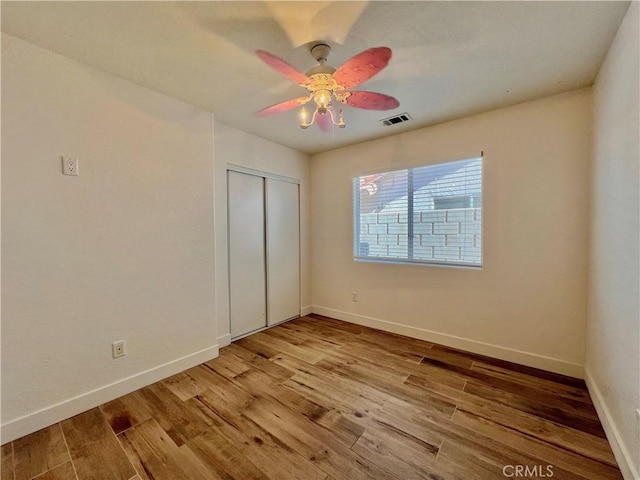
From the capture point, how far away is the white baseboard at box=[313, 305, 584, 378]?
222cm

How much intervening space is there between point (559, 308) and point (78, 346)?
370cm

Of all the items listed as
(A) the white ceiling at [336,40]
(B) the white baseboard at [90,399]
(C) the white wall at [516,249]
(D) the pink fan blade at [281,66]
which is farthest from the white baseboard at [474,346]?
(D) the pink fan blade at [281,66]

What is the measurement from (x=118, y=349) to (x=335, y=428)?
1.69 meters

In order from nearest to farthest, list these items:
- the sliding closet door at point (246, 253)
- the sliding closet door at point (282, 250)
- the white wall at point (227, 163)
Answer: the white wall at point (227, 163) < the sliding closet door at point (246, 253) < the sliding closet door at point (282, 250)

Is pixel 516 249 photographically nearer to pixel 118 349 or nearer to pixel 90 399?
pixel 118 349

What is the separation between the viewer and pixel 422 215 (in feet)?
9.75

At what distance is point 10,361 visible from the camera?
157cm

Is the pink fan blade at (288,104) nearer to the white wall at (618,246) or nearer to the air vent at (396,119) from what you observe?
the air vent at (396,119)

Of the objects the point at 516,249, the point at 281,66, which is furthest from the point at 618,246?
the point at 281,66

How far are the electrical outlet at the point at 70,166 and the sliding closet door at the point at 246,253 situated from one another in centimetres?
131

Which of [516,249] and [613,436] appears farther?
[516,249]

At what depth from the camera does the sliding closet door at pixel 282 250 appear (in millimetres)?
3426

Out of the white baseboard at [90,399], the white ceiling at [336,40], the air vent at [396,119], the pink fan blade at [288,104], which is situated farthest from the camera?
the air vent at [396,119]

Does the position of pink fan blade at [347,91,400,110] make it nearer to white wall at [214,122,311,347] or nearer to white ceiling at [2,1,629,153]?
white ceiling at [2,1,629,153]
